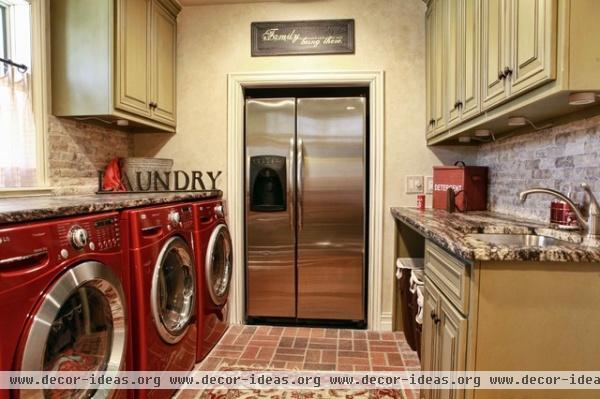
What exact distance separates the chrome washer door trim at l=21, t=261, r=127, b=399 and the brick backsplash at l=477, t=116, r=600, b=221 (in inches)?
77.4

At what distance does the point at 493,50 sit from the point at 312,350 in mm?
2041

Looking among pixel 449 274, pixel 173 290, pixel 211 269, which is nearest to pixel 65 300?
pixel 173 290

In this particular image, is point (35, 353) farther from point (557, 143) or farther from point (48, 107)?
point (557, 143)

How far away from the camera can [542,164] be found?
5.94 feet

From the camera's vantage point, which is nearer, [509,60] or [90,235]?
[90,235]

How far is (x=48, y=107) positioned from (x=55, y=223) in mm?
1372

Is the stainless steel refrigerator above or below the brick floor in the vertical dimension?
above

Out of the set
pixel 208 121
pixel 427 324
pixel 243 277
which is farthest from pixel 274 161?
pixel 427 324

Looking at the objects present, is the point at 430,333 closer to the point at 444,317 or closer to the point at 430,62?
the point at 444,317

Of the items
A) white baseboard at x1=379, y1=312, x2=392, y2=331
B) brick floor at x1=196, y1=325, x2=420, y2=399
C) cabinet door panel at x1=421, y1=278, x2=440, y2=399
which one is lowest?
brick floor at x1=196, y1=325, x2=420, y2=399

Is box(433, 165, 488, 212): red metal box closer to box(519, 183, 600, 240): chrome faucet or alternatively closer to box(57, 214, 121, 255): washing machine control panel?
box(519, 183, 600, 240): chrome faucet

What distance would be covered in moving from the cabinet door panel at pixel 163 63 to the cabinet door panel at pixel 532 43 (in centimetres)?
223

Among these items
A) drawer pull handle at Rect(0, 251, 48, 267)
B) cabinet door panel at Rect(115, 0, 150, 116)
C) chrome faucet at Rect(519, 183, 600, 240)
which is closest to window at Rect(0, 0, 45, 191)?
cabinet door panel at Rect(115, 0, 150, 116)

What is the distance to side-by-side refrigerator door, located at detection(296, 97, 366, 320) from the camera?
266cm
